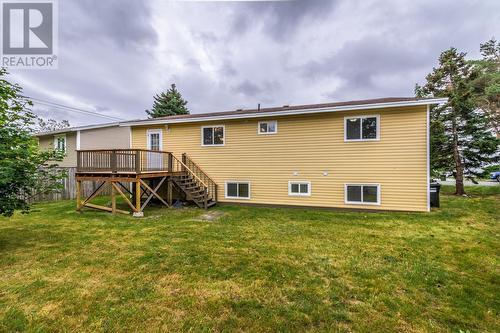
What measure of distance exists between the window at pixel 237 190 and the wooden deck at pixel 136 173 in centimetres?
70

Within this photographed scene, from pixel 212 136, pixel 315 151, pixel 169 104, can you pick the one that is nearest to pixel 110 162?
pixel 212 136

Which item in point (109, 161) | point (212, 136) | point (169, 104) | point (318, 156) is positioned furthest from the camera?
point (169, 104)

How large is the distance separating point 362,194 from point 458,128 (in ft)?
31.2

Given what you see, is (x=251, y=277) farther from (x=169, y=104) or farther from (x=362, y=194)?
(x=169, y=104)

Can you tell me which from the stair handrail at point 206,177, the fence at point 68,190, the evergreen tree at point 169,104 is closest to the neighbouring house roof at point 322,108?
the stair handrail at point 206,177

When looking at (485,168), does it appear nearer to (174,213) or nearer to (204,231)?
(204,231)

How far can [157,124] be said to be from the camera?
11.4 m

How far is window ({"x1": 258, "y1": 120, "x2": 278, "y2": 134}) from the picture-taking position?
9.82m

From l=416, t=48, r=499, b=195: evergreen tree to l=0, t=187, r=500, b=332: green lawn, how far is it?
26.7 ft

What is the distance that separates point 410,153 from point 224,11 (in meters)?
11.0

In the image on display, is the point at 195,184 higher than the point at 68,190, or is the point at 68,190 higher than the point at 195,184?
the point at 195,184

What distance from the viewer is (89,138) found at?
46.4ft

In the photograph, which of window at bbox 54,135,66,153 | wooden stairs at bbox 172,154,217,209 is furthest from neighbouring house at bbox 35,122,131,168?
wooden stairs at bbox 172,154,217,209

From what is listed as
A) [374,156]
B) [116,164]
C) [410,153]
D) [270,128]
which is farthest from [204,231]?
[410,153]
